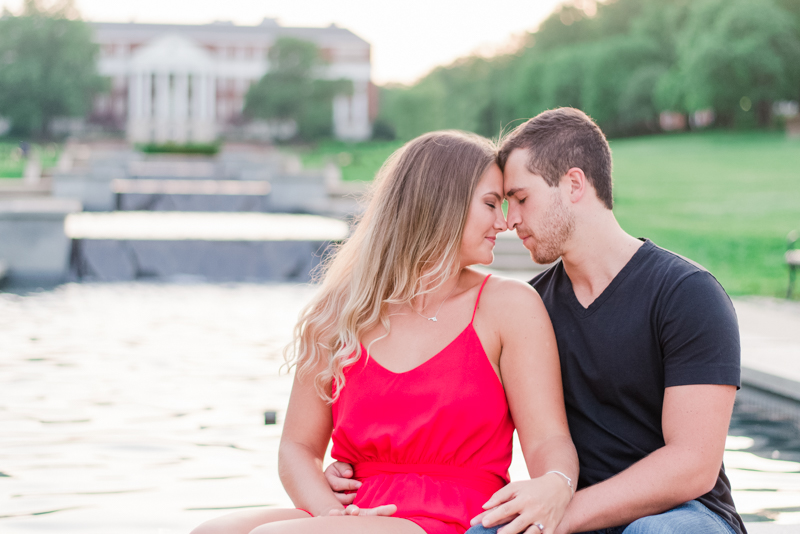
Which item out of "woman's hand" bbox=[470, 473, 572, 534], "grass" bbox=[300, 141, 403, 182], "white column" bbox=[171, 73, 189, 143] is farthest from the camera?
"white column" bbox=[171, 73, 189, 143]

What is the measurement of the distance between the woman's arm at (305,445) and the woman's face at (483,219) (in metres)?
0.63

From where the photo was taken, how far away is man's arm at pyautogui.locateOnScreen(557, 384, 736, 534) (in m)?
2.20

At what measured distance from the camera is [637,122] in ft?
197

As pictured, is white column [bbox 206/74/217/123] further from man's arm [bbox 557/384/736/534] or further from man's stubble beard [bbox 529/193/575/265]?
man's arm [bbox 557/384/736/534]

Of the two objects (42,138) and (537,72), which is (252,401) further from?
(537,72)

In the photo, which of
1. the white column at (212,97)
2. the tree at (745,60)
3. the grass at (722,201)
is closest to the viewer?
the grass at (722,201)

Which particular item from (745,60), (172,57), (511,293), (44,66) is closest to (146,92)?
(172,57)

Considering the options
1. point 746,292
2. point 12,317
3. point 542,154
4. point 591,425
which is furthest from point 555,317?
point 746,292

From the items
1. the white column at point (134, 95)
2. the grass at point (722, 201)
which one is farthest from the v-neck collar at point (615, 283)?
the white column at point (134, 95)

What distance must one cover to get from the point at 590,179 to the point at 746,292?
379 inches

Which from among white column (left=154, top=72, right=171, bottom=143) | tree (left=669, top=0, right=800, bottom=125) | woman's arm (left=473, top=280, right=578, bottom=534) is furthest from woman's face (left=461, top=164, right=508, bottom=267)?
white column (left=154, top=72, right=171, bottom=143)

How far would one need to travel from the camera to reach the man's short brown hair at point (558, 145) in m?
2.50

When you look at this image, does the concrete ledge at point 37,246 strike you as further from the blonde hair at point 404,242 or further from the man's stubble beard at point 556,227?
the man's stubble beard at point 556,227

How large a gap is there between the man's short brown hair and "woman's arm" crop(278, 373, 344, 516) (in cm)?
95
